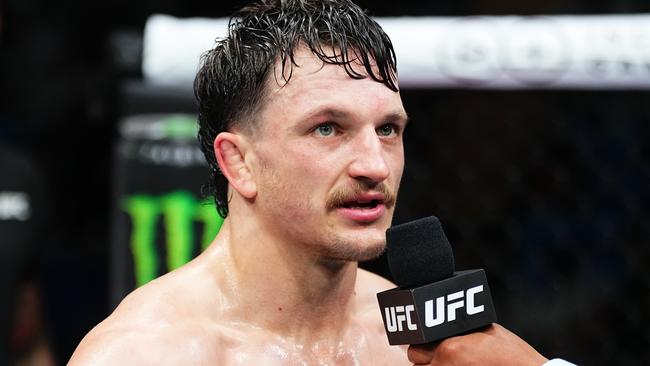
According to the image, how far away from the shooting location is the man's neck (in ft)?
6.50

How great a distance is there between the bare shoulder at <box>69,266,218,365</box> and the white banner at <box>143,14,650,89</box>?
1.36m

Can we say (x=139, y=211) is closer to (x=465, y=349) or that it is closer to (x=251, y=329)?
(x=251, y=329)

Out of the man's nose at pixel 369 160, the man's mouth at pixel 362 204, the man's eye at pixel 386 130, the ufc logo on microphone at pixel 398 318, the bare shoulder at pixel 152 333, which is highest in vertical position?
the man's eye at pixel 386 130

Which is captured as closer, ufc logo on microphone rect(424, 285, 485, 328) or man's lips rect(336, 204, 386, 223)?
ufc logo on microphone rect(424, 285, 485, 328)

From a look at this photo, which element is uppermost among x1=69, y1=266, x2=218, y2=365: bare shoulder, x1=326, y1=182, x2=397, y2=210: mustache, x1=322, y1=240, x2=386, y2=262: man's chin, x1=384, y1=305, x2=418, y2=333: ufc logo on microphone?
x1=326, y1=182, x2=397, y2=210: mustache

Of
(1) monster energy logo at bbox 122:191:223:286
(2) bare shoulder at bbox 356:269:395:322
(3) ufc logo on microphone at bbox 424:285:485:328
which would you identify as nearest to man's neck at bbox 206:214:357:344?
(2) bare shoulder at bbox 356:269:395:322

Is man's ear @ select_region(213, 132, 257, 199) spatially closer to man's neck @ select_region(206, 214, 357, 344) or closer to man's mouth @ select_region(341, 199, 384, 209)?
man's neck @ select_region(206, 214, 357, 344)

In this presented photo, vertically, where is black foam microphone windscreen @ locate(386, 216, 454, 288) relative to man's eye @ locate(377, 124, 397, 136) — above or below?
below

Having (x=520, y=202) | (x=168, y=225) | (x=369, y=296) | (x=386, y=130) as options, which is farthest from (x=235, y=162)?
(x=520, y=202)

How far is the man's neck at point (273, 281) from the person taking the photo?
198 cm

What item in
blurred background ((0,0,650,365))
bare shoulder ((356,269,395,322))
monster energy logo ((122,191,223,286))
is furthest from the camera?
blurred background ((0,0,650,365))

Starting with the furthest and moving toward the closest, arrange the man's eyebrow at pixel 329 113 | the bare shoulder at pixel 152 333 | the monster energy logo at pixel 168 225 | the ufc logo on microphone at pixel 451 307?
the monster energy logo at pixel 168 225 → the man's eyebrow at pixel 329 113 → the bare shoulder at pixel 152 333 → the ufc logo on microphone at pixel 451 307

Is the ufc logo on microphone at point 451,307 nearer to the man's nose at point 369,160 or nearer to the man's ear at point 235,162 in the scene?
the man's nose at point 369,160

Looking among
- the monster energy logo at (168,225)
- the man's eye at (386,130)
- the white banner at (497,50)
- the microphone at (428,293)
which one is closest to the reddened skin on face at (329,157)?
the man's eye at (386,130)
